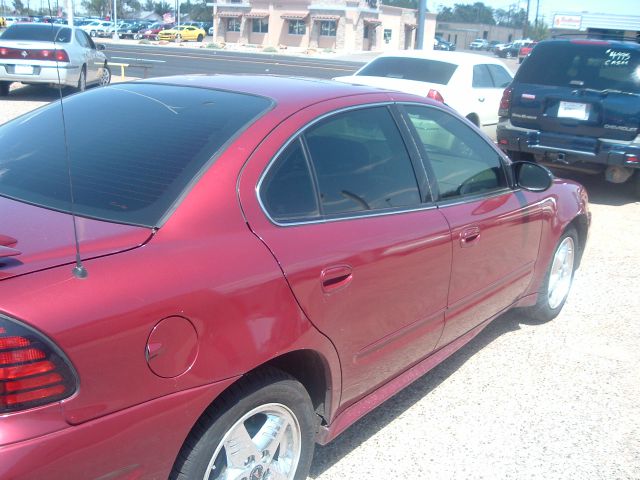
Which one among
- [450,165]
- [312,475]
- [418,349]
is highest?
[450,165]

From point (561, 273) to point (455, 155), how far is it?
163 cm

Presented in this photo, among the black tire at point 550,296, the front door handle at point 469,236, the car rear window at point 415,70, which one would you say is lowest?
the black tire at point 550,296

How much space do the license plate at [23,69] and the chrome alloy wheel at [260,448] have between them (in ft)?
45.4

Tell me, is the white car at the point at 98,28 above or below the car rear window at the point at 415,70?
above

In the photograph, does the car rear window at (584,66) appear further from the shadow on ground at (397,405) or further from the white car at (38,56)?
the white car at (38,56)

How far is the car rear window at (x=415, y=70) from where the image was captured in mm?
10055

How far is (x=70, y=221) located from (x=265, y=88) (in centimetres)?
120

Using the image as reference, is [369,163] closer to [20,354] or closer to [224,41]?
[20,354]

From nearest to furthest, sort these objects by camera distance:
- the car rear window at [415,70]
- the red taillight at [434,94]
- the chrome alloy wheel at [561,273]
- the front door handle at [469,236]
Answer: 1. the front door handle at [469,236]
2. the chrome alloy wheel at [561,273]
3. the red taillight at [434,94]
4. the car rear window at [415,70]

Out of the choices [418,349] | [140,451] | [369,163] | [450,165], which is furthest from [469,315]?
[140,451]

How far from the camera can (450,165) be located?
3816 millimetres

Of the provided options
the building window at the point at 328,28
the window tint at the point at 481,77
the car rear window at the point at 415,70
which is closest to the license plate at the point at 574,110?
the car rear window at the point at 415,70

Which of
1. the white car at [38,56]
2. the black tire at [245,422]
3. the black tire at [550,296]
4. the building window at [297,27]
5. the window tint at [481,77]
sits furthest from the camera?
the building window at [297,27]

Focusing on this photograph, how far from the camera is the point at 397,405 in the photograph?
150 inches
